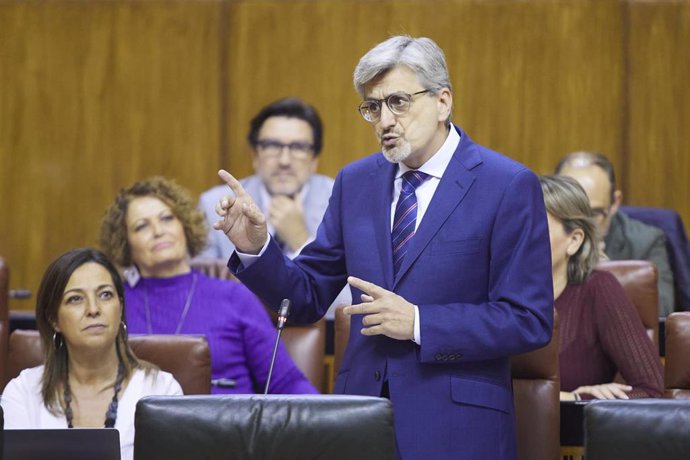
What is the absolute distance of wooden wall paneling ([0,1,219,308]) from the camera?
14.1ft

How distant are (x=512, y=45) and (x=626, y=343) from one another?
1.94m

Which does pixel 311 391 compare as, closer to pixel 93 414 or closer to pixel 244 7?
pixel 93 414

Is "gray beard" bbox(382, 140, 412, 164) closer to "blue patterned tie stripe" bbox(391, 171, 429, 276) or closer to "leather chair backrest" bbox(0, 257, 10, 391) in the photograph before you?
"blue patterned tie stripe" bbox(391, 171, 429, 276)

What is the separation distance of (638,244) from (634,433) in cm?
215

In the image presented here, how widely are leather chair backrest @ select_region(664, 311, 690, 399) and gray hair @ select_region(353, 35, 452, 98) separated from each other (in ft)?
2.15

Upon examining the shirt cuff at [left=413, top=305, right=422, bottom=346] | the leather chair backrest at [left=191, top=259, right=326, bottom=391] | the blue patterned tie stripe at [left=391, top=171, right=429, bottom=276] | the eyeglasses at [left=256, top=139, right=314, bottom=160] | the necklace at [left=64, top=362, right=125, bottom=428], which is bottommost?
the necklace at [left=64, top=362, right=125, bottom=428]

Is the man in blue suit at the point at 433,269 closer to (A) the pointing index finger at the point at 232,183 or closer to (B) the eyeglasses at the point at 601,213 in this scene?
(A) the pointing index finger at the point at 232,183

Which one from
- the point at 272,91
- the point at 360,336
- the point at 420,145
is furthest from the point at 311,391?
the point at 272,91

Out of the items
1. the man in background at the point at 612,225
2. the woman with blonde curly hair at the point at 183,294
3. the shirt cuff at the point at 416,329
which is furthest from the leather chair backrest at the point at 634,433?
the man in background at the point at 612,225

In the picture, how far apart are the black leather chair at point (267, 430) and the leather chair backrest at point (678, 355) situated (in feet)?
2.85

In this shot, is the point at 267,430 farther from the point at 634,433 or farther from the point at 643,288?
the point at 643,288

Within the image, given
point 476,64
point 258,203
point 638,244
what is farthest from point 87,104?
point 638,244

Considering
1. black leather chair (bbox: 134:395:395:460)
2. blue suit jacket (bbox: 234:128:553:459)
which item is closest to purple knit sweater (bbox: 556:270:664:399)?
blue suit jacket (bbox: 234:128:553:459)

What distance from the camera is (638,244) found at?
3.53 meters
